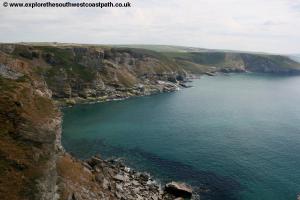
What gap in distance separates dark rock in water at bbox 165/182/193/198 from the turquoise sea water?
3.59 metres

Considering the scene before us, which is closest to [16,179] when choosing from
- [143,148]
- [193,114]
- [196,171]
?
[196,171]

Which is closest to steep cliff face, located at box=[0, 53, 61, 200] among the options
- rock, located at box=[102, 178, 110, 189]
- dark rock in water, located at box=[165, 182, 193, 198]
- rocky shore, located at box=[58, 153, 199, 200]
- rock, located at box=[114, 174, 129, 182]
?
rocky shore, located at box=[58, 153, 199, 200]

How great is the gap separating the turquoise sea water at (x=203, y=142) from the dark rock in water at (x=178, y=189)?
3590 millimetres

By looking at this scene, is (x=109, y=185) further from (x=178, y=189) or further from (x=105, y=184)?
(x=178, y=189)

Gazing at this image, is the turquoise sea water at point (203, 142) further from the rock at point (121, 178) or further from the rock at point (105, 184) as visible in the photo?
the rock at point (105, 184)

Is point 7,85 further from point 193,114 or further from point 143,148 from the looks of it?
point 193,114

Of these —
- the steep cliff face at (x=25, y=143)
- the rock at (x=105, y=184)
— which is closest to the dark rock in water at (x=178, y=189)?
the rock at (x=105, y=184)

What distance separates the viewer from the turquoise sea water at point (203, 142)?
83.5m

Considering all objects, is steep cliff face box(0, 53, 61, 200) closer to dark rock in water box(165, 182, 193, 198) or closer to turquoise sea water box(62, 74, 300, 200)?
dark rock in water box(165, 182, 193, 198)

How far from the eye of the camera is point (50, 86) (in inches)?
7224

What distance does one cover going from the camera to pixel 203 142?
376 feet

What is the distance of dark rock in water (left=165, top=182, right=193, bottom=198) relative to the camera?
75312mm

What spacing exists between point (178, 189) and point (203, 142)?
134 ft

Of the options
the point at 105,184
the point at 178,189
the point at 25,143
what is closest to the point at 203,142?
the point at 178,189
